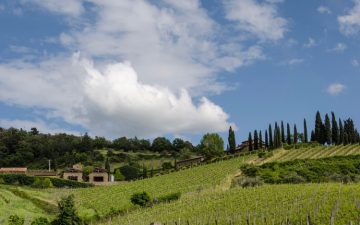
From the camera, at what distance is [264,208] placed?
35.5 m

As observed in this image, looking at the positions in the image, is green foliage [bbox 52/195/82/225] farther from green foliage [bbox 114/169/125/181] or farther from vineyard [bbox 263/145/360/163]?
green foliage [bbox 114/169/125/181]

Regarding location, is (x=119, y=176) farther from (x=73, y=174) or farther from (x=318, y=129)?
(x=318, y=129)

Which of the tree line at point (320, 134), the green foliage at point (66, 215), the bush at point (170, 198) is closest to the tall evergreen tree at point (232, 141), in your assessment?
the tree line at point (320, 134)

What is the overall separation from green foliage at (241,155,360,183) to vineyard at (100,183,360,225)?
14319 millimetres

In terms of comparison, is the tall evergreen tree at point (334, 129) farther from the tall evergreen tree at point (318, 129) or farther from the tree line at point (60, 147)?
the tree line at point (60, 147)

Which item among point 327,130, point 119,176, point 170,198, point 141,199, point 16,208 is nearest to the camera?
point 16,208

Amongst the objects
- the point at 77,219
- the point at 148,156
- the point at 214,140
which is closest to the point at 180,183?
the point at 77,219

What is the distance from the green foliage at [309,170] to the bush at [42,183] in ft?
108

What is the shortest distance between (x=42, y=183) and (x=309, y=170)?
42555 mm

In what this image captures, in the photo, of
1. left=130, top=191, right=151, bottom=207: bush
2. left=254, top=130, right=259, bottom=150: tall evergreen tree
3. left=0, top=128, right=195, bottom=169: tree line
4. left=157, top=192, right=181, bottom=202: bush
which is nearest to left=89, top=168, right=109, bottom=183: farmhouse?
left=0, top=128, right=195, bottom=169: tree line

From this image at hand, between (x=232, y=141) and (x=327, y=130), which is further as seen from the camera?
(x=232, y=141)

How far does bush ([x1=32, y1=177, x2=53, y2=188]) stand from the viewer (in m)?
80.6

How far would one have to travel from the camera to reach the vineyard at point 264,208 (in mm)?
28845

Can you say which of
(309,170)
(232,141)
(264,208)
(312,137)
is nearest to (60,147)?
(232,141)
